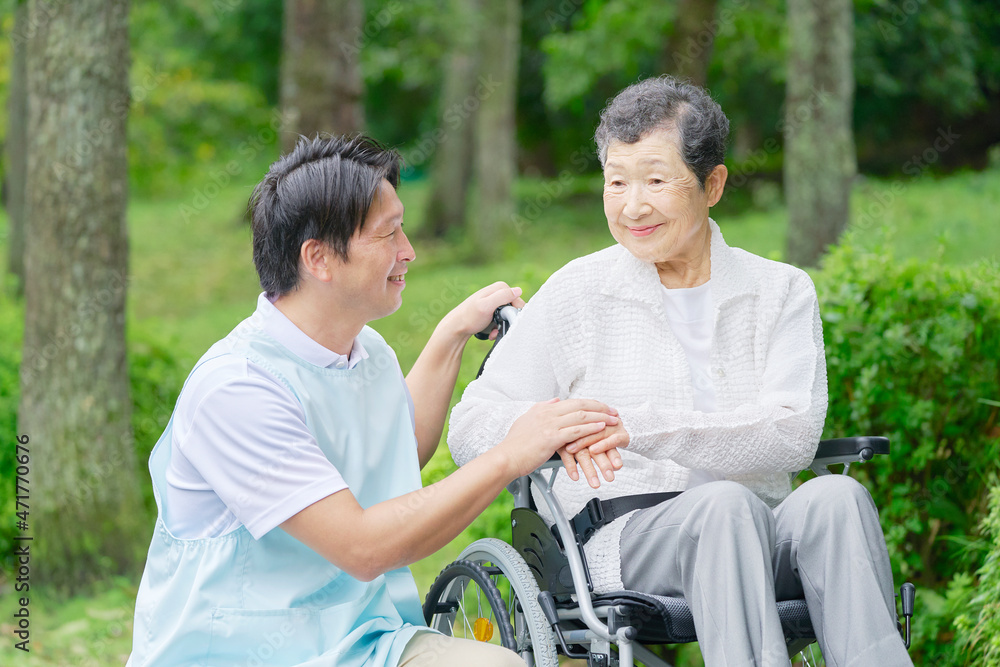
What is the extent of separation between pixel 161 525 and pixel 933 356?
266 centimetres

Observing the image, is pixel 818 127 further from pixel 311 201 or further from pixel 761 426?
pixel 311 201

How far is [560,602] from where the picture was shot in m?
2.51

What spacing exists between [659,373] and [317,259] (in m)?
0.96

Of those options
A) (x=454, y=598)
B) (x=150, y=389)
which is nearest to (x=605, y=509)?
(x=454, y=598)

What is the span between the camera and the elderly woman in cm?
223

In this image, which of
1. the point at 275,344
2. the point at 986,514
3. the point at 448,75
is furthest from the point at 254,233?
the point at 448,75

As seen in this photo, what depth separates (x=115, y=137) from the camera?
4.75m

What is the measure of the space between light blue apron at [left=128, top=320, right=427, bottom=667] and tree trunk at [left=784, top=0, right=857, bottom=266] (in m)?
5.92

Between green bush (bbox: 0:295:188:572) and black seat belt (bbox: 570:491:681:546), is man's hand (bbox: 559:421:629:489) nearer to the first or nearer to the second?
black seat belt (bbox: 570:491:681:546)

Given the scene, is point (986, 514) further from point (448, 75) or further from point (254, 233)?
point (448, 75)

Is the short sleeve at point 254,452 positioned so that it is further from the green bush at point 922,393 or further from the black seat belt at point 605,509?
the green bush at point 922,393

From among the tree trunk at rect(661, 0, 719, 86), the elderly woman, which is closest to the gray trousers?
the elderly woman

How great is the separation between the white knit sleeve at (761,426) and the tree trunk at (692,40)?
34.6ft
